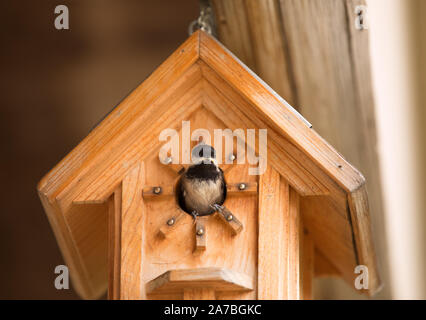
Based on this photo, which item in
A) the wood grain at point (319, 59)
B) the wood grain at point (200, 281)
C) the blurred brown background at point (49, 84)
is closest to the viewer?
the wood grain at point (200, 281)

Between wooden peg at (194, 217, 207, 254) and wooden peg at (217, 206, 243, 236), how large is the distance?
0.03 meters

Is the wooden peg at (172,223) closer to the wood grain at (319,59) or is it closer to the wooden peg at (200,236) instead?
the wooden peg at (200,236)

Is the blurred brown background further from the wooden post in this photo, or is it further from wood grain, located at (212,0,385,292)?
the wooden post

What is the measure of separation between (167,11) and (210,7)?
0.73m

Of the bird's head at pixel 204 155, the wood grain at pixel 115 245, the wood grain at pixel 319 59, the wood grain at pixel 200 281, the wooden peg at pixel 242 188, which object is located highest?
the wood grain at pixel 319 59

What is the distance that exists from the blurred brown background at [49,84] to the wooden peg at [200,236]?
103cm

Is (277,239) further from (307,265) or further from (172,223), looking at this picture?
(307,265)

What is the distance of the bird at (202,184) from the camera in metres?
1.19

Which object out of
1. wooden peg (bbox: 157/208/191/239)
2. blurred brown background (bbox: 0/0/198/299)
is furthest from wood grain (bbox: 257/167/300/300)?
blurred brown background (bbox: 0/0/198/299)

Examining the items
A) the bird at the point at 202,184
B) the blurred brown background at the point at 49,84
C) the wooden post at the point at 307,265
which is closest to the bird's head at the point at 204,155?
the bird at the point at 202,184

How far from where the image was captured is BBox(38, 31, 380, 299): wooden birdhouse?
1155 mm

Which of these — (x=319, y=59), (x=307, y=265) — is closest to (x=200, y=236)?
(x=307, y=265)

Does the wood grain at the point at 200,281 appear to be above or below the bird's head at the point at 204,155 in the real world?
A: below
